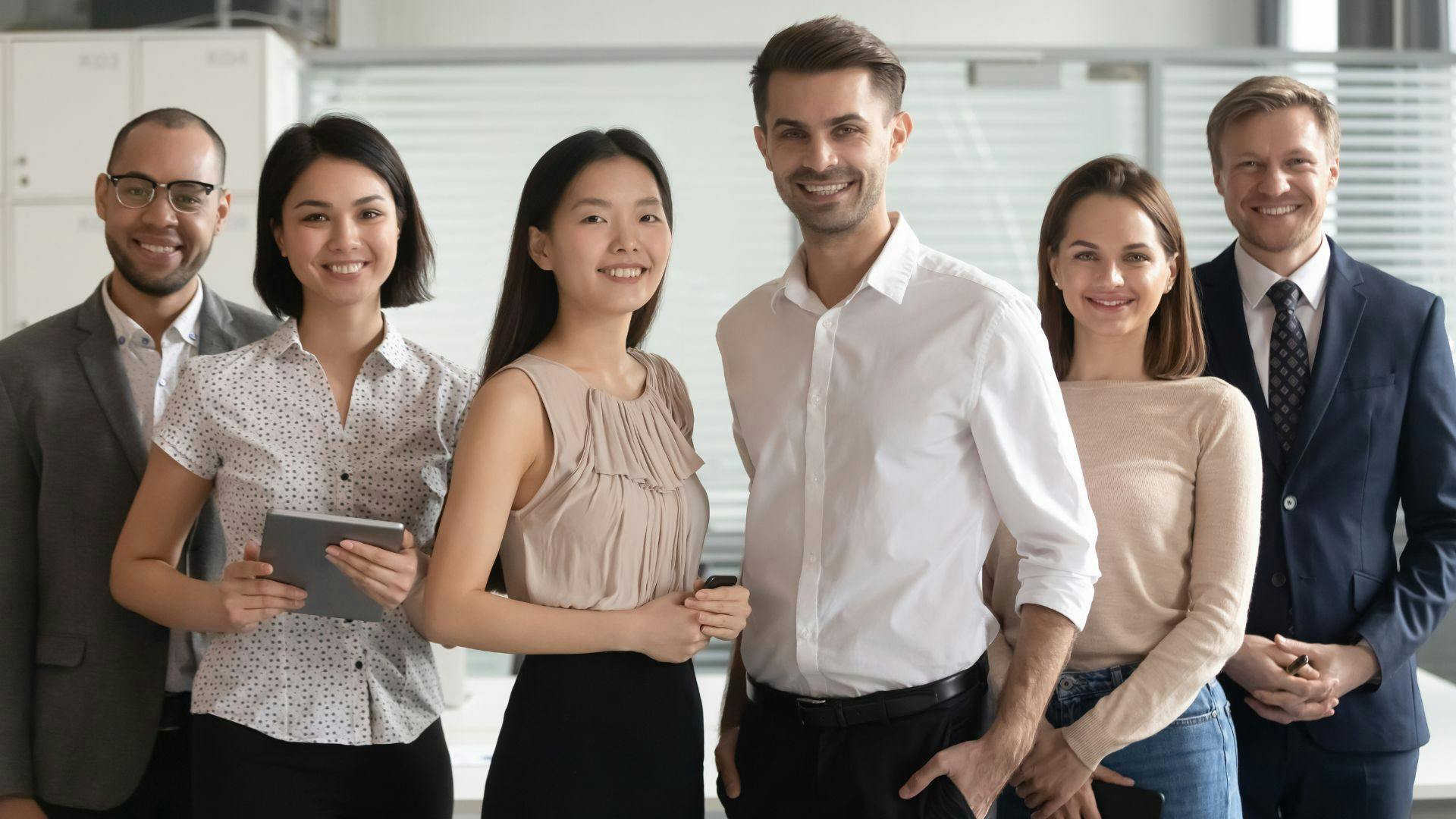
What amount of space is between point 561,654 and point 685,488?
0.29m

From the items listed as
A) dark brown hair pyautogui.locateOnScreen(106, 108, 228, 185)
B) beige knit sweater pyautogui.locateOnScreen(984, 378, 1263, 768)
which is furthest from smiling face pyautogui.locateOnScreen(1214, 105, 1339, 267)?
dark brown hair pyautogui.locateOnScreen(106, 108, 228, 185)

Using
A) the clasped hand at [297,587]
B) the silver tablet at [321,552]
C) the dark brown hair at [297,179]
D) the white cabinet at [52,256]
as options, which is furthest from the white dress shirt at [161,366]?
the white cabinet at [52,256]

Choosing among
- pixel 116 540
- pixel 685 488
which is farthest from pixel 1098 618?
pixel 116 540

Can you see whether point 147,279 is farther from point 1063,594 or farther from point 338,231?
point 1063,594

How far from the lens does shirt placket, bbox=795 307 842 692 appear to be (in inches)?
65.4

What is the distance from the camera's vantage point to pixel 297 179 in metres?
1.78

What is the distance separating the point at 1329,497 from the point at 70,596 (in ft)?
6.78

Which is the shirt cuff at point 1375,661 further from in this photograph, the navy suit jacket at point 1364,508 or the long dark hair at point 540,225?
the long dark hair at point 540,225

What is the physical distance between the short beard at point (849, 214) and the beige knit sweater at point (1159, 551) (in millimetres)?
485

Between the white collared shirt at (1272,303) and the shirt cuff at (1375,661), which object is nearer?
the shirt cuff at (1375,661)

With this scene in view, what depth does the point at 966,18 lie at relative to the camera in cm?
598

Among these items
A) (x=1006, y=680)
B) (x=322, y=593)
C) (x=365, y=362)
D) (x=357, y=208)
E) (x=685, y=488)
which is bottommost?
(x=1006, y=680)

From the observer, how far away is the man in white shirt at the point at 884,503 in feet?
5.31

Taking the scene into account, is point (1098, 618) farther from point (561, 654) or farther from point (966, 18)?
point (966, 18)
